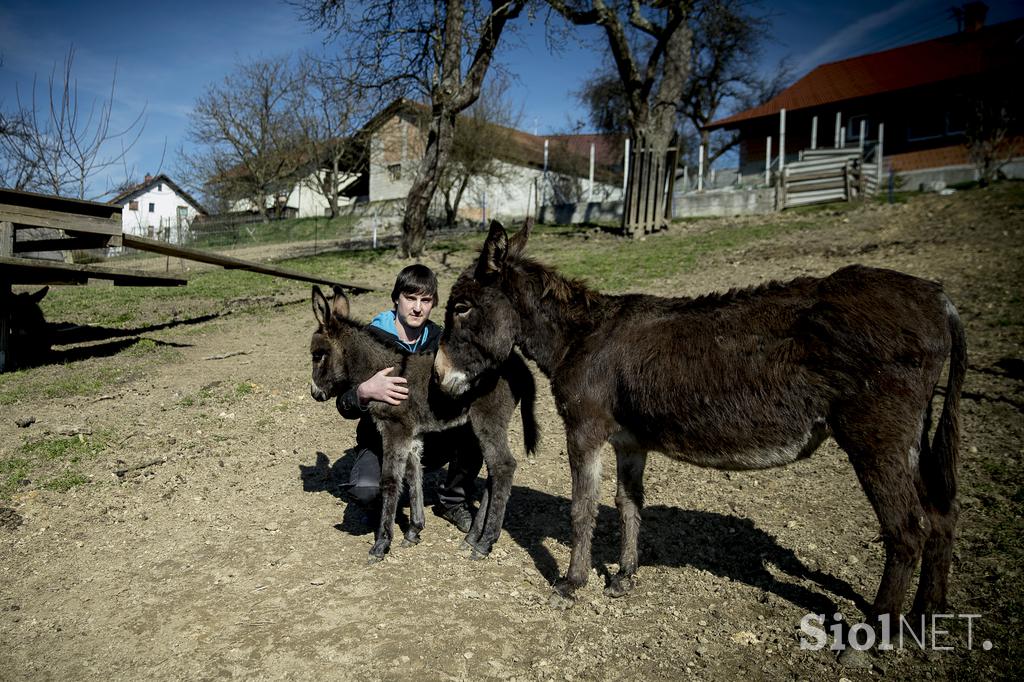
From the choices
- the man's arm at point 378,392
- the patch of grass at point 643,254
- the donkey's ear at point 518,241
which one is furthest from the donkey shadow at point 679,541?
the patch of grass at point 643,254

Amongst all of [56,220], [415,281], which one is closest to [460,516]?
[415,281]

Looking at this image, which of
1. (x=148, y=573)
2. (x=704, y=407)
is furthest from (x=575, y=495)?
(x=148, y=573)

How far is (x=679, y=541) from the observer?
15.4 ft

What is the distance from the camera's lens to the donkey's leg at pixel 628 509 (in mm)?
4035

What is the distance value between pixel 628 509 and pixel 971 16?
46568 mm

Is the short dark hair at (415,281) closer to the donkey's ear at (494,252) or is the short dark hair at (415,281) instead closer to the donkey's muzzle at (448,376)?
the donkey's ear at (494,252)

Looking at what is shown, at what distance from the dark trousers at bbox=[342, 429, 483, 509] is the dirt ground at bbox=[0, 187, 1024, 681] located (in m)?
0.29

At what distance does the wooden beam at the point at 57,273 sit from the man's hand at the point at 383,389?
18.6 feet

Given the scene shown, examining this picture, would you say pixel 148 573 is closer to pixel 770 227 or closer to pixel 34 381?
pixel 34 381

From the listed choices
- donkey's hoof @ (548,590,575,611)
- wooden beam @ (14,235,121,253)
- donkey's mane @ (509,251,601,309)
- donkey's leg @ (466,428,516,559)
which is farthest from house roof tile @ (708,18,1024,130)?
donkey's hoof @ (548,590,575,611)

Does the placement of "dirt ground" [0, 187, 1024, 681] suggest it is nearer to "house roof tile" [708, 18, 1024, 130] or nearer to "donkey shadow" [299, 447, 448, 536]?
"donkey shadow" [299, 447, 448, 536]

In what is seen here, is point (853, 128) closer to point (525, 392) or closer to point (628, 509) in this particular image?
point (525, 392)

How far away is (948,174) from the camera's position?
2414 cm

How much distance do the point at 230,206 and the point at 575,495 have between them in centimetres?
4738
